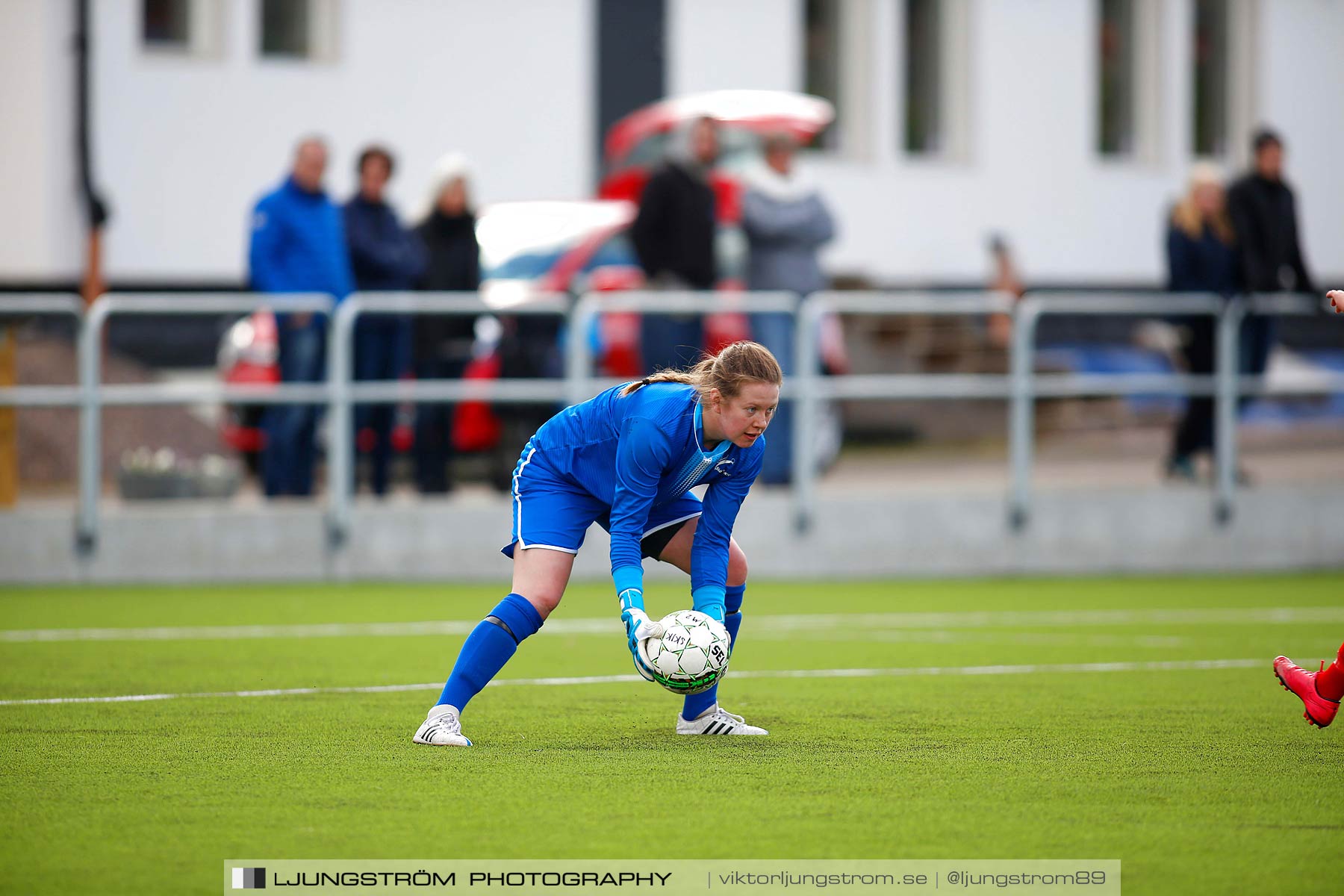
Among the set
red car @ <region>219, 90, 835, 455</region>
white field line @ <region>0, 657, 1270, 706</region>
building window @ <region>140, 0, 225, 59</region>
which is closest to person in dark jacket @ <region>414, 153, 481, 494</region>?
red car @ <region>219, 90, 835, 455</region>

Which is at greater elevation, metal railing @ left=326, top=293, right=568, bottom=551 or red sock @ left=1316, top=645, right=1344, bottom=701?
metal railing @ left=326, top=293, right=568, bottom=551

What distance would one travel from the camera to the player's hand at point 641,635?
19.4 feet

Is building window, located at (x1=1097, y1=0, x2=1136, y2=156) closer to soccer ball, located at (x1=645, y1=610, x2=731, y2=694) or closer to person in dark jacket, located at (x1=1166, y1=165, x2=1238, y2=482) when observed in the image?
person in dark jacket, located at (x1=1166, y1=165, x2=1238, y2=482)

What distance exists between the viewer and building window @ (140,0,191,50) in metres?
19.7

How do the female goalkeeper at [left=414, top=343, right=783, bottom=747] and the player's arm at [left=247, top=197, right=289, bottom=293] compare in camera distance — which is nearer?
the female goalkeeper at [left=414, top=343, right=783, bottom=747]

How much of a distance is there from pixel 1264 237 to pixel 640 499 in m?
9.02

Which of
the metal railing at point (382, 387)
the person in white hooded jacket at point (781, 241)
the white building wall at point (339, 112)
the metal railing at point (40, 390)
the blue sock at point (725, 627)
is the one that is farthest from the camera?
the white building wall at point (339, 112)

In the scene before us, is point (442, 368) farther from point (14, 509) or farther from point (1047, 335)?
point (1047, 335)

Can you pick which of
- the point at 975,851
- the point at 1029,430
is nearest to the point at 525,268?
the point at 1029,430

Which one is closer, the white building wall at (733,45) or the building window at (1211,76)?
the white building wall at (733,45)

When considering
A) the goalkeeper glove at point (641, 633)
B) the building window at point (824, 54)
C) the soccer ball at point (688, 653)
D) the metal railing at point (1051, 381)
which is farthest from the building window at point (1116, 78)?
the goalkeeper glove at point (641, 633)

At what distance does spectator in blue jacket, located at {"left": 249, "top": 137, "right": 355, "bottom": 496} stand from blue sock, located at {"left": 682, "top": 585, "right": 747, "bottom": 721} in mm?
5749

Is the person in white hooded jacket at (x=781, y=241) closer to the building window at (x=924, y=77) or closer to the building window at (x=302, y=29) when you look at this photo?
the building window at (x=302, y=29)

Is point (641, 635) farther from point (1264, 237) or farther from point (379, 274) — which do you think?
point (1264, 237)
